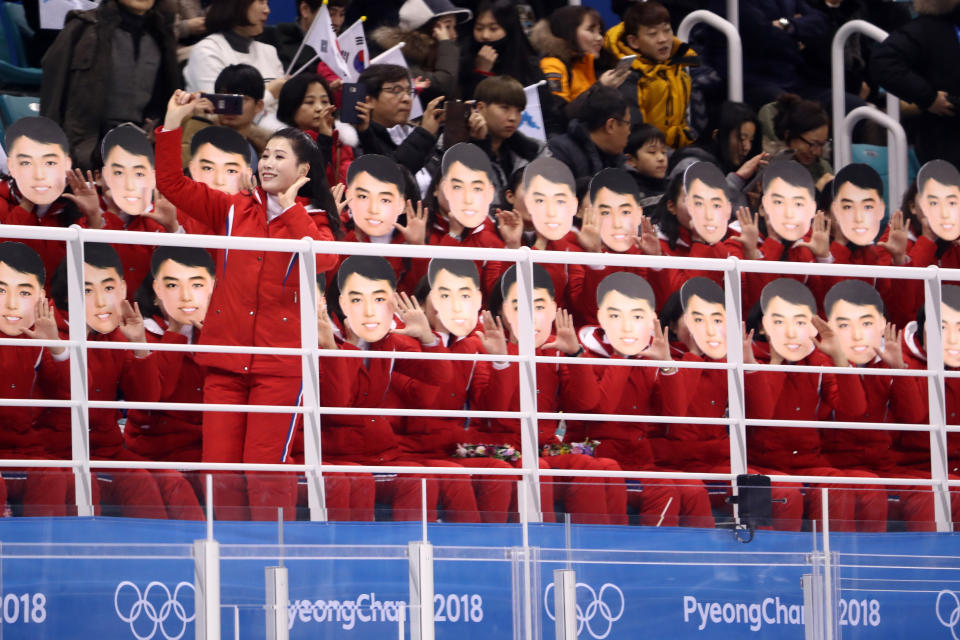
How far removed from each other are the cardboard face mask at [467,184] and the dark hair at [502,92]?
0.89 m

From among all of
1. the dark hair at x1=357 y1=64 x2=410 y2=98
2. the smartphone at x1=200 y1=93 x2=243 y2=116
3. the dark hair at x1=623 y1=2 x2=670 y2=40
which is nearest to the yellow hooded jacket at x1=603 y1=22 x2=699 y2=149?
the dark hair at x1=623 y1=2 x2=670 y2=40

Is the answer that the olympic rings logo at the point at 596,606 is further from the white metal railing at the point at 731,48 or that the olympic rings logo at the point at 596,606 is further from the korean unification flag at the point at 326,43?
the white metal railing at the point at 731,48

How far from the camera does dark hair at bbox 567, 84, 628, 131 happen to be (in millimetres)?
9234

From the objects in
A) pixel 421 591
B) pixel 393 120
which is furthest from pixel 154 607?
pixel 393 120

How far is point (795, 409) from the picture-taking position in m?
8.20

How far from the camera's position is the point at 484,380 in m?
7.63

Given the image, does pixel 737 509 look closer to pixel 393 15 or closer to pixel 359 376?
pixel 359 376

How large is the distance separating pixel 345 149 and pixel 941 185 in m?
3.11

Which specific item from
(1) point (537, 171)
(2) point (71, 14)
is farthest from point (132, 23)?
(1) point (537, 171)

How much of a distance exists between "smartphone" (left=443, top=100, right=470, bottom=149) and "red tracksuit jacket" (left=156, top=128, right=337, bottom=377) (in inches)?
67.6

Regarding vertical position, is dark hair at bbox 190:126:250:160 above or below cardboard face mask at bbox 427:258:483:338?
above

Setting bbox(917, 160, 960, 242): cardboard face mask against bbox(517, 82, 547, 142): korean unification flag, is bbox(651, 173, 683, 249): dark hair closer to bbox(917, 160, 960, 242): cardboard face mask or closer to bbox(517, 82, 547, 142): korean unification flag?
bbox(517, 82, 547, 142): korean unification flag

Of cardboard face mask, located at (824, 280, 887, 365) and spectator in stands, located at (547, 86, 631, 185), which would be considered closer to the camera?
cardboard face mask, located at (824, 280, 887, 365)

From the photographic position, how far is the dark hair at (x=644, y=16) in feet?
33.1
